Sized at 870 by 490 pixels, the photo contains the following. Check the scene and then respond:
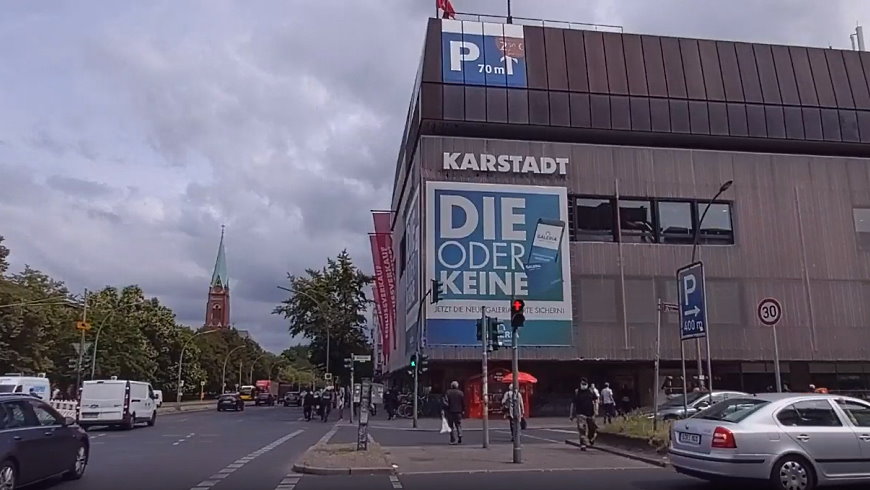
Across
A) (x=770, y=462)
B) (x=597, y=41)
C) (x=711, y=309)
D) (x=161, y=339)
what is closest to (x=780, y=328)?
(x=711, y=309)

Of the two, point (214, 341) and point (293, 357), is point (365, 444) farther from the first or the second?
point (293, 357)

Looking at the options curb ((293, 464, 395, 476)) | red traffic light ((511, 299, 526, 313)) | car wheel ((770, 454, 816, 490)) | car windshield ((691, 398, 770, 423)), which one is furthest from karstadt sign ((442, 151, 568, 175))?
car wheel ((770, 454, 816, 490))

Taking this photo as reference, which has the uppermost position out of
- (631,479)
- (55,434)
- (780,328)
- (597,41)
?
(597,41)

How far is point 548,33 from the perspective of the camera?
46.5 metres

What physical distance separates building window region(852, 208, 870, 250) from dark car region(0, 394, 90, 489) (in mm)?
44820

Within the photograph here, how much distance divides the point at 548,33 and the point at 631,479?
36.9m

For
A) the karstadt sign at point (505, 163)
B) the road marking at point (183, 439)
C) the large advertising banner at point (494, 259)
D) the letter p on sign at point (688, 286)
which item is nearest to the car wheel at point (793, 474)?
the letter p on sign at point (688, 286)

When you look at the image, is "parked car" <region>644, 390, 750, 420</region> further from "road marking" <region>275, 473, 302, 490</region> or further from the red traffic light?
"road marking" <region>275, 473, 302, 490</region>

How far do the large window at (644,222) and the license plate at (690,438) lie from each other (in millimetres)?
32421

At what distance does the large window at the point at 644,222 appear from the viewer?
4422cm

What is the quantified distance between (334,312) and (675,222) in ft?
95.9

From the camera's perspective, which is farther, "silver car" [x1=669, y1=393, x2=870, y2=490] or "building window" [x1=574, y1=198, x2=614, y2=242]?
"building window" [x1=574, y1=198, x2=614, y2=242]

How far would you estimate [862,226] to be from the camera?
46.6m

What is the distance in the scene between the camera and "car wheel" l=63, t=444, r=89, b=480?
13375 millimetres
